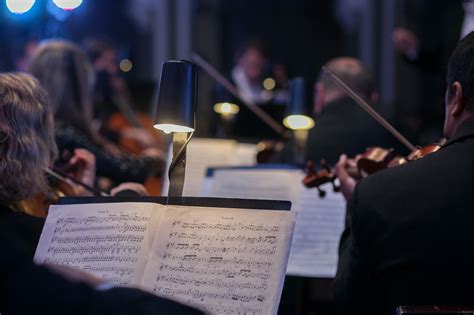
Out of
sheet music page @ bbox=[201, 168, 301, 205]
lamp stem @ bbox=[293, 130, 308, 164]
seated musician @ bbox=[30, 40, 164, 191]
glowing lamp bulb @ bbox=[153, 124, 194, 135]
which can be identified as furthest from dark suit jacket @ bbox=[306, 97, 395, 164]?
glowing lamp bulb @ bbox=[153, 124, 194, 135]

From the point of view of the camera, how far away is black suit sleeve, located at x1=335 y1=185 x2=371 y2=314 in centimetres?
216

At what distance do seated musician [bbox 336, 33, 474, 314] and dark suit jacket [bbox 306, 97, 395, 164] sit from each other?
1.74m

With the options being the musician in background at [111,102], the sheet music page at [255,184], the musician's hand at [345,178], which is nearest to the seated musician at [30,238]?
the musician's hand at [345,178]

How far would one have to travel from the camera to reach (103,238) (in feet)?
6.73

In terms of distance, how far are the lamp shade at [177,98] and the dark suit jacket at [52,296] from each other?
937 millimetres

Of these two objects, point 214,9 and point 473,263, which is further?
point 214,9

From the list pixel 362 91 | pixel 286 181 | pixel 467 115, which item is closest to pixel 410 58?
pixel 362 91

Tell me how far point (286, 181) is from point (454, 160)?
1521 millimetres

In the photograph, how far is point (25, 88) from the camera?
2.21 metres

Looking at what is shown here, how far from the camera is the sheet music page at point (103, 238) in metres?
1.98

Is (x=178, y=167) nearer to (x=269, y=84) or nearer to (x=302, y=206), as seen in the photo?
(x=302, y=206)

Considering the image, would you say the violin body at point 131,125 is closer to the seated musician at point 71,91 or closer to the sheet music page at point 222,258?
the seated musician at point 71,91

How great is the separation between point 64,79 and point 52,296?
283 centimetres

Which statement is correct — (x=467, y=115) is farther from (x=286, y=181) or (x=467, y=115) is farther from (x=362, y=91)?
(x=362, y=91)
